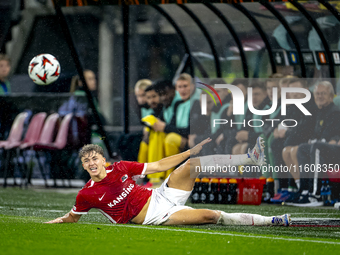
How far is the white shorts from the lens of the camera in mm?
5488

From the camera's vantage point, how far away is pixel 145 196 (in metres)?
5.56

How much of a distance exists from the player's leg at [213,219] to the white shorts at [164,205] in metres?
0.06

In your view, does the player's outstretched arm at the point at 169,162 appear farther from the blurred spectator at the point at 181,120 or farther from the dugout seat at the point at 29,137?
the dugout seat at the point at 29,137

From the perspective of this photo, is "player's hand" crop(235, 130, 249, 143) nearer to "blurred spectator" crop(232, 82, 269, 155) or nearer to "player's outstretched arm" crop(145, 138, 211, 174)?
"blurred spectator" crop(232, 82, 269, 155)

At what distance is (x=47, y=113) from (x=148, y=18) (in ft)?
19.9

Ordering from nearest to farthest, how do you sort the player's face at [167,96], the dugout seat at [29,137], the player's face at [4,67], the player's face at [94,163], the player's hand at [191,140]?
1. the player's face at [94,163]
2. the player's hand at [191,140]
3. the player's face at [167,96]
4. the player's face at [4,67]
5. the dugout seat at [29,137]

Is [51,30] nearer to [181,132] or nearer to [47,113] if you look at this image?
[47,113]

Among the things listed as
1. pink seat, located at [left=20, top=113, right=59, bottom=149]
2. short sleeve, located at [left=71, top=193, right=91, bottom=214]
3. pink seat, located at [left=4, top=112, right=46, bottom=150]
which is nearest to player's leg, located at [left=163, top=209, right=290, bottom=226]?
short sleeve, located at [left=71, top=193, right=91, bottom=214]

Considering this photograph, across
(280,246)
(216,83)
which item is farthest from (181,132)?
(280,246)

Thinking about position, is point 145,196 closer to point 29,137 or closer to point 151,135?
point 151,135

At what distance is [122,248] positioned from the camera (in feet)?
13.3

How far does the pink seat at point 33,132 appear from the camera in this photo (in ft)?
37.1

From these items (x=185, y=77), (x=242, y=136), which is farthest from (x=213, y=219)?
(x=185, y=77)

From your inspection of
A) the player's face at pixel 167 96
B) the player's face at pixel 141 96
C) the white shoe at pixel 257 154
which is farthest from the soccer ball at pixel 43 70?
the white shoe at pixel 257 154
